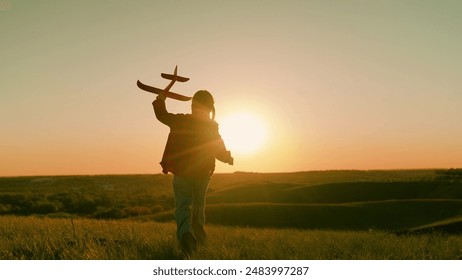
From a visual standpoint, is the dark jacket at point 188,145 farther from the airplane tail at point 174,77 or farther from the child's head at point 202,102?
the airplane tail at point 174,77

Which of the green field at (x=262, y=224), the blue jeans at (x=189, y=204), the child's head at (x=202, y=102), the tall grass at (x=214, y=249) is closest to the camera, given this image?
the tall grass at (x=214, y=249)

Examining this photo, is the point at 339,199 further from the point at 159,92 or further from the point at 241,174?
the point at 241,174

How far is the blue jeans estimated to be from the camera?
6.99m

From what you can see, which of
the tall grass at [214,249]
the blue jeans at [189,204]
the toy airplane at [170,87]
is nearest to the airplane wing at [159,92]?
the toy airplane at [170,87]

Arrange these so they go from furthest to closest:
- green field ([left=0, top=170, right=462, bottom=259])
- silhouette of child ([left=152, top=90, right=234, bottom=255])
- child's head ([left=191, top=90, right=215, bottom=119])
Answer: child's head ([left=191, top=90, right=215, bottom=119]) < silhouette of child ([left=152, top=90, right=234, bottom=255]) < green field ([left=0, top=170, right=462, bottom=259])

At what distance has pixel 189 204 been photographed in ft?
23.7

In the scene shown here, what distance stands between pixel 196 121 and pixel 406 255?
3.46 metres

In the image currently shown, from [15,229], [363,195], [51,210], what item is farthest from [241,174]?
[15,229]

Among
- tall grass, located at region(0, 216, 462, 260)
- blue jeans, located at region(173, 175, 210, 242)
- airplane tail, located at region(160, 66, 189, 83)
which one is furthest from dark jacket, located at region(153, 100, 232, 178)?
tall grass, located at region(0, 216, 462, 260)

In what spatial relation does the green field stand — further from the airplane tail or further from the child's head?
the airplane tail

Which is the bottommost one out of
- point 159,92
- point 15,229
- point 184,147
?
point 15,229

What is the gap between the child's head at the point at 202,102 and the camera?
7547 mm

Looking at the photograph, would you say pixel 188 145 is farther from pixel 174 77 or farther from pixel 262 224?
pixel 262 224

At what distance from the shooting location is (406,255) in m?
6.67
